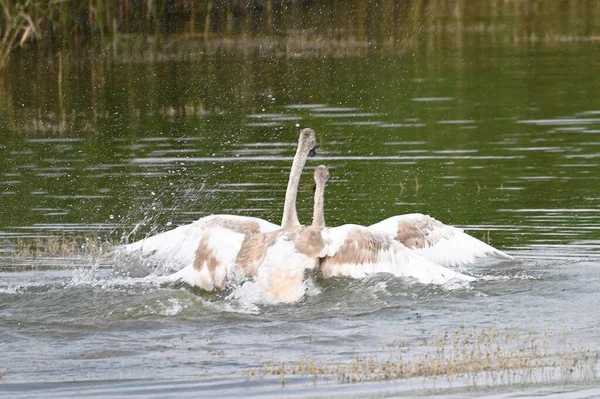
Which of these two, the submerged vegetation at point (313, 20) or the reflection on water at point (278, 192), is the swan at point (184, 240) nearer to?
the reflection on water at point (278, 192)

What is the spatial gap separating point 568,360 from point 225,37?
29299mm

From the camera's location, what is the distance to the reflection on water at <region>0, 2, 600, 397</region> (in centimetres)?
955

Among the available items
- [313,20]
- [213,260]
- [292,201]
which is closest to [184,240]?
[213,260]

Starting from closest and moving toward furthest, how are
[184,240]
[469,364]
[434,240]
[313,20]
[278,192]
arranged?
[469,364] < [434,240] < [184,240] < [278,192] < [313,20]

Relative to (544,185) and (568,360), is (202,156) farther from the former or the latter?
(568,360)

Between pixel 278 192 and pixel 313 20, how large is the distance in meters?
→ 25.8

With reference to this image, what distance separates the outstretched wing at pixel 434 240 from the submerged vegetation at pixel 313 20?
19.9m

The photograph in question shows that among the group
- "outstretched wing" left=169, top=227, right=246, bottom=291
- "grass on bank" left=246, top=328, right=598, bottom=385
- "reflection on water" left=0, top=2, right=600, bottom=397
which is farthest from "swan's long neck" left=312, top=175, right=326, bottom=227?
"grass on bank" left=246, top=328, right=598, bottom=385

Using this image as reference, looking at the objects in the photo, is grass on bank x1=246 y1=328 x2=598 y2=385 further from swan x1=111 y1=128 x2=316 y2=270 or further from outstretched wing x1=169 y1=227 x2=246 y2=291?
swan x1=111 y1=128 x2=316 y2=270

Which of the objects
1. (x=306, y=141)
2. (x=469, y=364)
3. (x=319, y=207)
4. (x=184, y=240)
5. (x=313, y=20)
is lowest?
(x=469, y=364)

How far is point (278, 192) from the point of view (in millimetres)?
16703

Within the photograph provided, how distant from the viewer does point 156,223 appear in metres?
15.4

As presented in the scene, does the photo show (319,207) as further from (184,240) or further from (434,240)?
(184,240)

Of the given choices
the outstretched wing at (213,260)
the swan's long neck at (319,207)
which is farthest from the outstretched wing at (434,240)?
the outstretched wing at (213,260)
